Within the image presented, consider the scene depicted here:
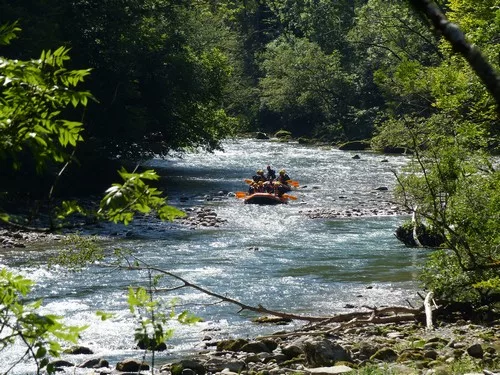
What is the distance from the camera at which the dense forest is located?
3.67 metres

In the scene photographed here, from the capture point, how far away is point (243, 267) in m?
15.9

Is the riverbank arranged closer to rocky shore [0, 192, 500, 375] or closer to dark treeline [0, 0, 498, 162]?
rocky shore [0, 192, 500, 375]

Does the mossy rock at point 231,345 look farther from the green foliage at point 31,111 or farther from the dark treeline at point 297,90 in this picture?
the green foliage at point 31,111

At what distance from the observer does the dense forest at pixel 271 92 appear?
3672 millimetres

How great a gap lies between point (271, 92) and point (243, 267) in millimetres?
39909

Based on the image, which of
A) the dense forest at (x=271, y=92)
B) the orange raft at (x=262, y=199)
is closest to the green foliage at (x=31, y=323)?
the dense forest at (x=271, y=92)

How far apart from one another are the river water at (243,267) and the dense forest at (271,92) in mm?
1406

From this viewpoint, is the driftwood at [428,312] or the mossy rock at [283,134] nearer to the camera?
the driftwood at [428,312]

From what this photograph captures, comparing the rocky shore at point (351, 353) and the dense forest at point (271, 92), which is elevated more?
the dense forest at point (271, 92)

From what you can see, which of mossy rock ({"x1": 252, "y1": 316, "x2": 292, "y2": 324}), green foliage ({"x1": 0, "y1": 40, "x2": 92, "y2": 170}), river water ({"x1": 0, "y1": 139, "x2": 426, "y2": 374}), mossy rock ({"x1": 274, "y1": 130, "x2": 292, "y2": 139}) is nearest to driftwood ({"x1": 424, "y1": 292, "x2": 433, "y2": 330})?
river water ({"x1": 0, "y1": 139, "x2": 426, "y2": 374})

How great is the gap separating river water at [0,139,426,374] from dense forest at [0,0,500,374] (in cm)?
141

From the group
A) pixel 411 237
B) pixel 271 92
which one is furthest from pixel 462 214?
pixel 271 92

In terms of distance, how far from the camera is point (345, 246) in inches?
719

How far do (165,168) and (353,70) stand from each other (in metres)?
23.3
